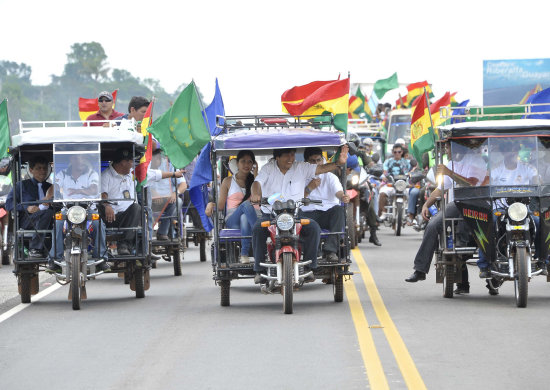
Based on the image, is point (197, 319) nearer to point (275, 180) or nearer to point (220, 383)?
point (275, 180)

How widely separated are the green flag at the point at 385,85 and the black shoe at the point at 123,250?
3512cm

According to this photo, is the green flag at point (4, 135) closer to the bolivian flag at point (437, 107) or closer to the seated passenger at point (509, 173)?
the seated passenger at point (509, 173)

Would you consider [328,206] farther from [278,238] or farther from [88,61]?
[88,61]

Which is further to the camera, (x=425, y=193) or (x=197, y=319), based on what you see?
(x=425, y=193)

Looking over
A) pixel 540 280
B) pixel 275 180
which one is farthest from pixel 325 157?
pixel 540 280

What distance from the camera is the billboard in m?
74.1

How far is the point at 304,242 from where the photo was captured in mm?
13766

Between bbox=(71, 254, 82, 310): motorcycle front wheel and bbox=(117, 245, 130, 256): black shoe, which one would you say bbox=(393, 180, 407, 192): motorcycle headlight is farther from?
bbox=(71, 254, 82, 310): motorcycle front wheel

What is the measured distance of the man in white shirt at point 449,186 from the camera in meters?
14.1

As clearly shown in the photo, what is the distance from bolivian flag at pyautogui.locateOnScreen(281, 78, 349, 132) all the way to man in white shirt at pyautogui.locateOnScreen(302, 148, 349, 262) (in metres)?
0.80

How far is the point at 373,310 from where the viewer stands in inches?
531

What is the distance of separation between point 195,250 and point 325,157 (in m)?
9.50

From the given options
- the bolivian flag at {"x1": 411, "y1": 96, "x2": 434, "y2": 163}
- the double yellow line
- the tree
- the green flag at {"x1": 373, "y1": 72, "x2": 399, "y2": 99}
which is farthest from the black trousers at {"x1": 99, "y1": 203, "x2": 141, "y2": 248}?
the tree

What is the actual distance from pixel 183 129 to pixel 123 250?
5.44 ft
